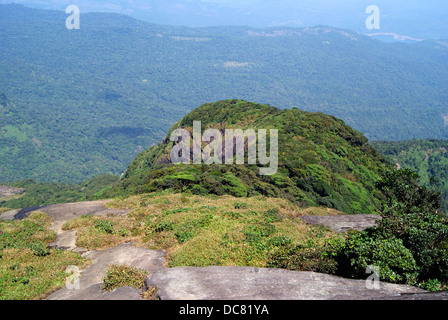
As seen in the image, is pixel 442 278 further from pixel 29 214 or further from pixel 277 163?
pixel 277 163

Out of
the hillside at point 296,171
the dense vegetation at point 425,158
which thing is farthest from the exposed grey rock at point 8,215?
the dense vegetation at point 425,158

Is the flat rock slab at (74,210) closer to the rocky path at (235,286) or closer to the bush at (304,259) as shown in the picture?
the rocky path at (235,286)

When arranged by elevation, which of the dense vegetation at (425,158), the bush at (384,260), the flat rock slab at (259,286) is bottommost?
the dense vegetation at (425,158)

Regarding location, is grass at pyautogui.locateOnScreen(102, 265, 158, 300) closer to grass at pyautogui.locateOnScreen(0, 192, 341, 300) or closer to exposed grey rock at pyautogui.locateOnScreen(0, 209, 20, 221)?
grass at pyautogui.locateOnScreen(0, 192, 341, 300)

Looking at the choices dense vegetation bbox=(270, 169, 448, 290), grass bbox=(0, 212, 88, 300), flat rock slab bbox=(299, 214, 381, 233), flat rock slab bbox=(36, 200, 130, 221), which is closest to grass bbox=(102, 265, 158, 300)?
grass bbox=(0, 212, 88, 300)

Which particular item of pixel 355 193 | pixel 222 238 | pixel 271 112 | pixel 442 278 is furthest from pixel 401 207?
pixel 271 112

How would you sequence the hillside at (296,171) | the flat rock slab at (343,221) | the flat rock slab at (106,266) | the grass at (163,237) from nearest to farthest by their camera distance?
the flat rock slab at (106,266) < the grass at (163,237) < the flat rock slab at (343,221) < the hillside at (296,171)
